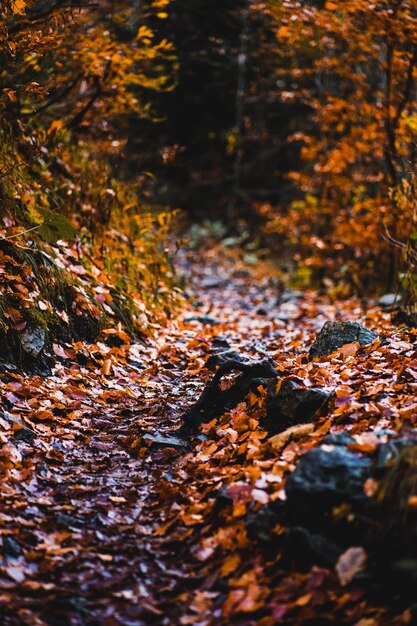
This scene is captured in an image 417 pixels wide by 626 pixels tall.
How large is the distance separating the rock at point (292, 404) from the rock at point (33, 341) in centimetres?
179

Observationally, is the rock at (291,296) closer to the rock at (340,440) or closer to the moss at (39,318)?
the moss at (39,318)

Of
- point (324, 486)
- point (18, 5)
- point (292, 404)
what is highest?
point (18, 5)

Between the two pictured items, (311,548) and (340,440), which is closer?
(311,548)

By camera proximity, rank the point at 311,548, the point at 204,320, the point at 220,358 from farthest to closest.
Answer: the point at 204,320 < the point at 220,358 < the point at 311,548

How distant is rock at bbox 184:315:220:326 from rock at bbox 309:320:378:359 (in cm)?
239

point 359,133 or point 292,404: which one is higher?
point 359,133

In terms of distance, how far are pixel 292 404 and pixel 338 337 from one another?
1.46 m

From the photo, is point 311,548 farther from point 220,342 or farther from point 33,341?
point 220,342

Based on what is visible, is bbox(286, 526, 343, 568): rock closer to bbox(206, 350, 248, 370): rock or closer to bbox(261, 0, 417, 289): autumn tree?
→ bbox(206, 350, 248, 370): rock

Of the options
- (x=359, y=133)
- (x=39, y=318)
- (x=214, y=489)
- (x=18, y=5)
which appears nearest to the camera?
(x=214, y=489)

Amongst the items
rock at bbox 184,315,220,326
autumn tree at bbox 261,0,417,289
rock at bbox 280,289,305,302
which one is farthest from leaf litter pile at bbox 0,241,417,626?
rock at bbox 280,289,305,302

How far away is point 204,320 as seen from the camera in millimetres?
7082

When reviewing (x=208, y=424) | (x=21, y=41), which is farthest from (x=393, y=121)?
(x=208, y=424)

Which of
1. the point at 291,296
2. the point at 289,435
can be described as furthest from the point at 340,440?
the point at 291,296
